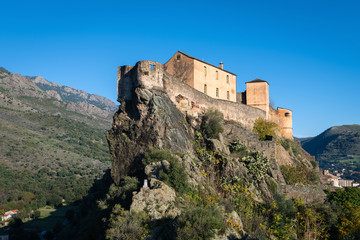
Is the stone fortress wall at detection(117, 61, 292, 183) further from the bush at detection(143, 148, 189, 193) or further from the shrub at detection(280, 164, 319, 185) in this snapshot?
the bush at detection(143, 148, 189, 193)

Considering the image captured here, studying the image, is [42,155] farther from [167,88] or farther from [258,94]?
[167,88]

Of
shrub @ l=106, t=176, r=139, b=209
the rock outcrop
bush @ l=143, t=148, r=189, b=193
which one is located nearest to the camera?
the rock outcrop

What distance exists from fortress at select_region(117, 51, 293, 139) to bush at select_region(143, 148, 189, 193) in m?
5.73

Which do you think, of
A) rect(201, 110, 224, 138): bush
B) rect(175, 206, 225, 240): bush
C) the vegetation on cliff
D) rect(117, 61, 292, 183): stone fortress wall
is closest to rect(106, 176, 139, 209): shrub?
rect(175, 206, 225, 240): bush

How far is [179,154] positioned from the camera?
22078mm

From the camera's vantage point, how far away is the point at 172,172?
62.1 ft

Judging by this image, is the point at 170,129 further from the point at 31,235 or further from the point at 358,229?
the point at 31,235

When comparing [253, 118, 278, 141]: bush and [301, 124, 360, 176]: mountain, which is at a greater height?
[301, 124, 360, 176]: mountain

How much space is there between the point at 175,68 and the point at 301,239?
18156 mm

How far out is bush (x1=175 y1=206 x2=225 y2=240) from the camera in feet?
42.8

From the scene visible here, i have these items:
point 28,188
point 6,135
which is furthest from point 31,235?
point 6,135

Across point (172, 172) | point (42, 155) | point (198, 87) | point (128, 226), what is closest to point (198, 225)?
point (128, 226)

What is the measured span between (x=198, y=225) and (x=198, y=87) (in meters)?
19.4

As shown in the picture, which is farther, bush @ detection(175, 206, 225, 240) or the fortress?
the fortress
